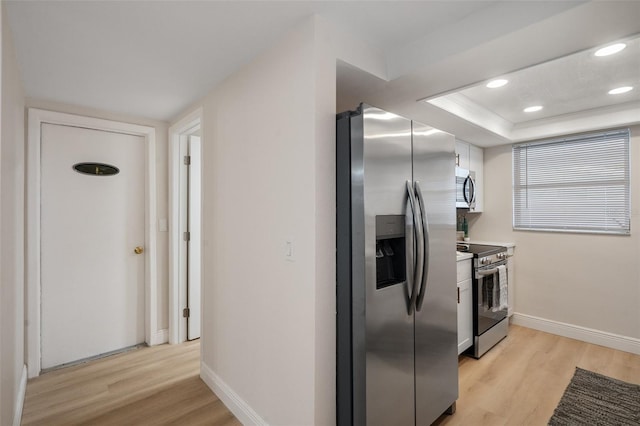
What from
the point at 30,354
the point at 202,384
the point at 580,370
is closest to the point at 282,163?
the point at 202,384

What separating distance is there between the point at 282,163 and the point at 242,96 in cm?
71

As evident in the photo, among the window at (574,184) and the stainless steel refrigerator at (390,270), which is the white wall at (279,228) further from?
the window at (574,184)

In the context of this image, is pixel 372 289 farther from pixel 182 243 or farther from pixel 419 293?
pixel 182 243

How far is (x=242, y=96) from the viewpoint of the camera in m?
2.16

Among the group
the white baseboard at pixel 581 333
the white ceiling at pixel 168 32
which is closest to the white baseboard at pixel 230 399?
the white ceiling at pixel 168 32

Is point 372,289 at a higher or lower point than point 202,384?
higher

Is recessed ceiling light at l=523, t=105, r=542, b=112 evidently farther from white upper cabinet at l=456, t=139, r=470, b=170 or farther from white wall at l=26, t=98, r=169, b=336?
white wall at l=26, t=98, r=169, b=336

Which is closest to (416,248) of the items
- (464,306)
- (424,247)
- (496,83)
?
(424,247)

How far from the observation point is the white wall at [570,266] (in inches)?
124

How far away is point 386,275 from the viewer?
70.4 inches

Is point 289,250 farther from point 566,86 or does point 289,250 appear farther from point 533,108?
point 533,108

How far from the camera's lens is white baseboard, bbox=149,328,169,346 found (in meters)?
A: 3.24

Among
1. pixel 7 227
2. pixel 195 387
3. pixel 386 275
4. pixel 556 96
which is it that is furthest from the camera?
pixel 556 96

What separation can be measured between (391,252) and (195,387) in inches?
75.8
